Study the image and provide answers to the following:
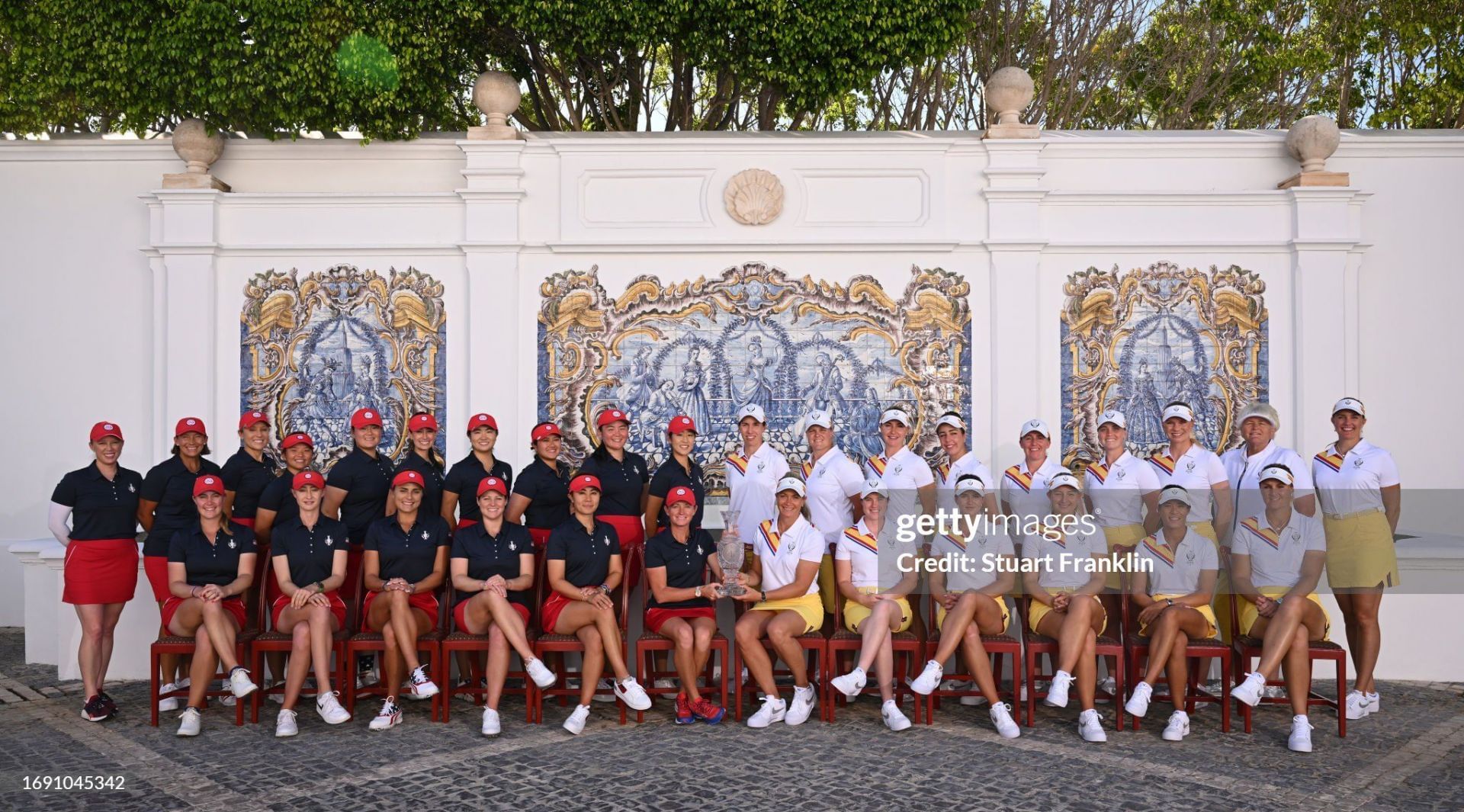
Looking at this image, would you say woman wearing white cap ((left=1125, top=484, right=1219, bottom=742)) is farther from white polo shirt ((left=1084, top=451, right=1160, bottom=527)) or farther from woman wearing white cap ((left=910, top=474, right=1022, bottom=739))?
woman wearing white cap ((left=910, top=474, right=1022, bottom=739))

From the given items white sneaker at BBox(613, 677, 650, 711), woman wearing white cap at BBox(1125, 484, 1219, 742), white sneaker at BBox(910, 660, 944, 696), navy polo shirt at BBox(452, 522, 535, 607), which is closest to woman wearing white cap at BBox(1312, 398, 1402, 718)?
woman wearing white cap at BBox(1125, 484, 1219, 742)

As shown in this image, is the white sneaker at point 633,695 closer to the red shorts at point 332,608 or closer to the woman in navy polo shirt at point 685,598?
the woman in navy polo shirt at point 685,598

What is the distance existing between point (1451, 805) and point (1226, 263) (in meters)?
4.25

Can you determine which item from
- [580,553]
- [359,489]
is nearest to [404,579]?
[359,489]

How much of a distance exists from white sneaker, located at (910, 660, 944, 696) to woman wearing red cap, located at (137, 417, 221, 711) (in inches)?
156

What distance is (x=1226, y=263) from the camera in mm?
7852

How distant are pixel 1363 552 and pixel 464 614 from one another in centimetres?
480

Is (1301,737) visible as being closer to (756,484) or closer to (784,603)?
(784,603)

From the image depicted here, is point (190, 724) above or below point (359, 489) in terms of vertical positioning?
below

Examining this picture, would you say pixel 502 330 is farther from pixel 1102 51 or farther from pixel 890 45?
pixel 1102 51

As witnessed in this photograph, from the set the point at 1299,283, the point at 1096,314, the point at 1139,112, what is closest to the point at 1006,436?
the point at 1096,314

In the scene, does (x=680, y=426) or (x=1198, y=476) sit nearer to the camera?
(x=1198, y=476)

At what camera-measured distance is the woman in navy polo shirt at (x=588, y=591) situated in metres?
5.66

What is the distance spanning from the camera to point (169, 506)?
6145 mm
